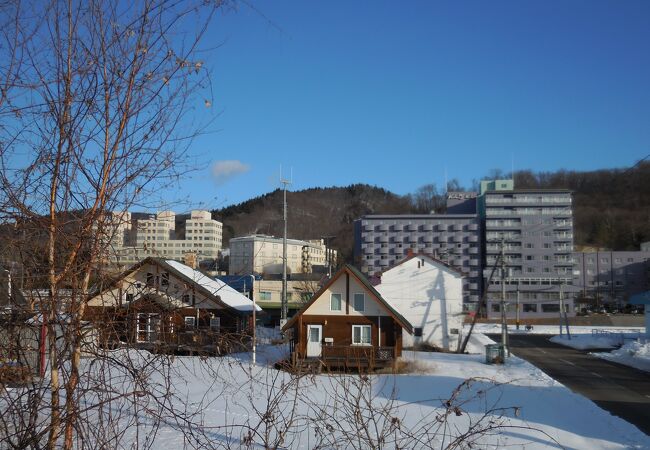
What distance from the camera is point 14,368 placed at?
9.26 feet

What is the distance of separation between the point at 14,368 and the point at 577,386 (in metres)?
23.6

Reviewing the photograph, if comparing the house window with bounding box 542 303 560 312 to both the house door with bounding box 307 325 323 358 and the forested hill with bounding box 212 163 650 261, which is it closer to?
the forested hill with bounding box 212 163 650 261

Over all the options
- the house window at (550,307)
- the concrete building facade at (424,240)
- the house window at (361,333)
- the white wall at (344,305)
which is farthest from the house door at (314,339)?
the house window at (550,307)

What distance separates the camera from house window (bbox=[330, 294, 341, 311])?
89.4 feet

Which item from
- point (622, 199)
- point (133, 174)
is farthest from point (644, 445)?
point (622, 199)

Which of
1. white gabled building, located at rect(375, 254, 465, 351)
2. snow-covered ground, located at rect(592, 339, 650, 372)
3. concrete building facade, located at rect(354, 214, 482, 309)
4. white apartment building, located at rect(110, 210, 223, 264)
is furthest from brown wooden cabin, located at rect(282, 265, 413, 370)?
concrete building facade, located at rect(354, 214, 482, 309)

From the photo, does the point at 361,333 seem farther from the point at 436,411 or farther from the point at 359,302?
the point at 436,411

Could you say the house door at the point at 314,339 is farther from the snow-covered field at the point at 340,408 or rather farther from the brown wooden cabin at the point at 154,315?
the brown wooden cabin at the point at 154,315

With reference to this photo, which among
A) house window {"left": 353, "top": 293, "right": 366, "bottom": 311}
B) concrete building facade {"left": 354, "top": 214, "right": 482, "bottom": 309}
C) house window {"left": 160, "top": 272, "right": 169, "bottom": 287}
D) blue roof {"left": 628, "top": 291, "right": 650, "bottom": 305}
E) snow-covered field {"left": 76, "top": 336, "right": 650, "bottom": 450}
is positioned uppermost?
concrete building facade {"left": 354, "top": 214, "right": 482, "bottom": 309}

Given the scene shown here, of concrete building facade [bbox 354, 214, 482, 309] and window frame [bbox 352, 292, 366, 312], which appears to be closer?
window frame [bbox 352, 292, 366, 312]

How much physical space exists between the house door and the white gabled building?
1213 cm

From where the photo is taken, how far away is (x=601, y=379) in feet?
81.3

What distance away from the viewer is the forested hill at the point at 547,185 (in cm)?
9825

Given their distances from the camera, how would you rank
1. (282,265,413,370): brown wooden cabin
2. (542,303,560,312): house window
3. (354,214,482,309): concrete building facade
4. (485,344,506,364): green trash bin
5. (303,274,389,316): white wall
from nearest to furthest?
(282,265,413,370): brown wooden cabin → (303,274,389,316): white wall → (485,344,506,364): green trash bin → (542,303,560,312): house window → (354,214,482,309): concrete building facade
